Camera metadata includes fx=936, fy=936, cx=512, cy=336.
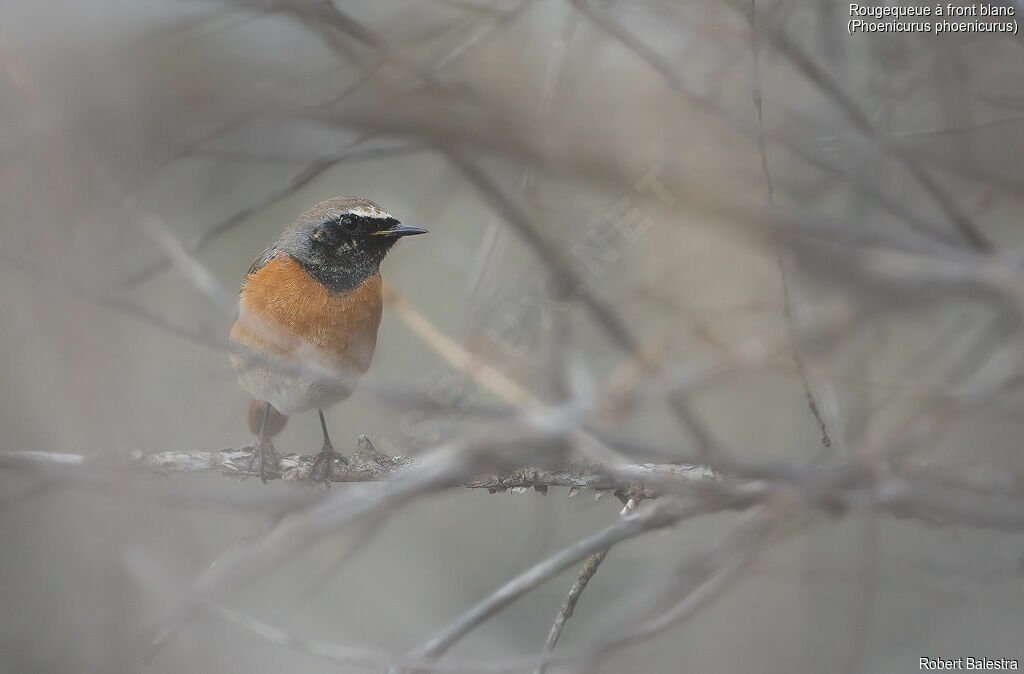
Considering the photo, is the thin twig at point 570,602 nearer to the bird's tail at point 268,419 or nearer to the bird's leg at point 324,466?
the bird's leg at point 324,466

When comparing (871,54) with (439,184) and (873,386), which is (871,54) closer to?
(873,386)

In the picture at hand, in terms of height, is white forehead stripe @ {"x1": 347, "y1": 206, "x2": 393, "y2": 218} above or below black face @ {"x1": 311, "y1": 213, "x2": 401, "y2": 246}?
above

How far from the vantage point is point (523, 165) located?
2566 millimetres

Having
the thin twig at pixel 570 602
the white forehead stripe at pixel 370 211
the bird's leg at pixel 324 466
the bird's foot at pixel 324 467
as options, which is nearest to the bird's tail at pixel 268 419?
the bird's leg at pixel 324 466

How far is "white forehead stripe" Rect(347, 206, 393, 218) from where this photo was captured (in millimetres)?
3385

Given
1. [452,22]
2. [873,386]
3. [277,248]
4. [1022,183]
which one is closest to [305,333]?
[277,248]

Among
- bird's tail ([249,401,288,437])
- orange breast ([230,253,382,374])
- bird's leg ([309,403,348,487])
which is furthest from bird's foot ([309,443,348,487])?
bird's tail ([249,401,288,437])

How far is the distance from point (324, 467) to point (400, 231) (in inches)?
33.9

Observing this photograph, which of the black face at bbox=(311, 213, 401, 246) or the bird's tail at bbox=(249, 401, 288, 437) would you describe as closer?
the black face at bbox=(311, 213, 401, 246)

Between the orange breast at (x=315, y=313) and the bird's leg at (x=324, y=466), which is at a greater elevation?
the orange breast at (x=315, y=313)

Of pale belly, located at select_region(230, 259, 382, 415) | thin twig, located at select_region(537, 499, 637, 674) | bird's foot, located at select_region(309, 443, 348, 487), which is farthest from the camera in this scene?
pale belly, located at select_region(230, 259, 382, 415)

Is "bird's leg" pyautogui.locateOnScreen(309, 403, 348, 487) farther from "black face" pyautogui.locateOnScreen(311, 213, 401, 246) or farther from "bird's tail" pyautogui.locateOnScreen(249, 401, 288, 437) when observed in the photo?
"black face" pyautogui.locateOnScreen(311, 213, 401, 246)

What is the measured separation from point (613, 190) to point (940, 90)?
1.34 metres

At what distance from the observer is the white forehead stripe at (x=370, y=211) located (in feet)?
11.1
